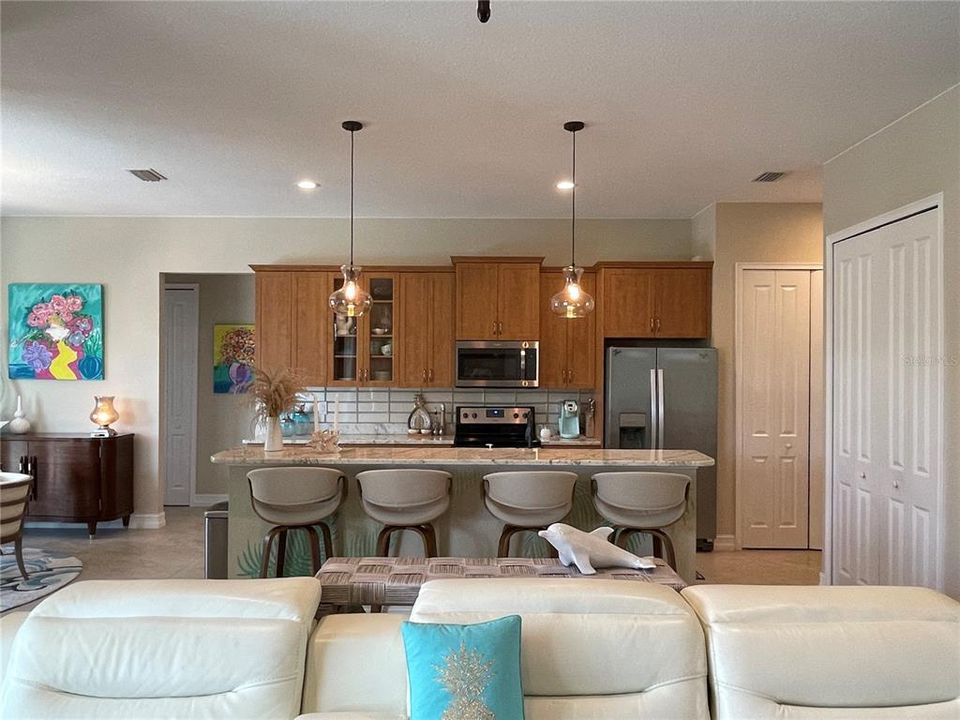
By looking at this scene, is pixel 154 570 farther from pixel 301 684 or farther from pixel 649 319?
pixel 649 319

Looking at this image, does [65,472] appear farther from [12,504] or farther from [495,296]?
[495,296]

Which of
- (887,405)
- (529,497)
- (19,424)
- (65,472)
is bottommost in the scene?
(65,472)

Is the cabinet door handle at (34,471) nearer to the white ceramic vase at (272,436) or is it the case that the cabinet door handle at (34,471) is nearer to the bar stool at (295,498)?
the white ceramic vase at (272,436)

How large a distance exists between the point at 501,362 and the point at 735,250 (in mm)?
2177

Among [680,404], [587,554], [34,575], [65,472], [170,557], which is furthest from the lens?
[65,472]

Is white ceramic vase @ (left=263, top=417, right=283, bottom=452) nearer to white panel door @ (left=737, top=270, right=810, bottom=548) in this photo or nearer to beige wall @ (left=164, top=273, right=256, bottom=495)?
beige wall @ (left=164, top=273, right=256, bottom=495)

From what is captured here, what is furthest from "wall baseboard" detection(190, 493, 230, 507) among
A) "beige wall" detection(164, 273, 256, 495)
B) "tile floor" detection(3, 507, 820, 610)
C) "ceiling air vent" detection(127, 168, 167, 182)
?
"ceiling air vent" detection(127, 168, 167, 182)

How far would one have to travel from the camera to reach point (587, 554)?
8.85 ft

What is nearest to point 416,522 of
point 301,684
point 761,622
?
point 301,684

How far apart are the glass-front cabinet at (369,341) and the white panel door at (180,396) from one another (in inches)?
87.2

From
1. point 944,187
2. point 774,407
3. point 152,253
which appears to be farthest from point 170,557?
point 944,187

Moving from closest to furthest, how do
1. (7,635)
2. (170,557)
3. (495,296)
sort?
(7,635) < (170,557) < (495,296)

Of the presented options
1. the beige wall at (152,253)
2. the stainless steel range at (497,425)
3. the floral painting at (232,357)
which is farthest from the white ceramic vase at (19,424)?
the stainless steel range at (497,425)

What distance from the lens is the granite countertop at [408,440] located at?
5910mm
